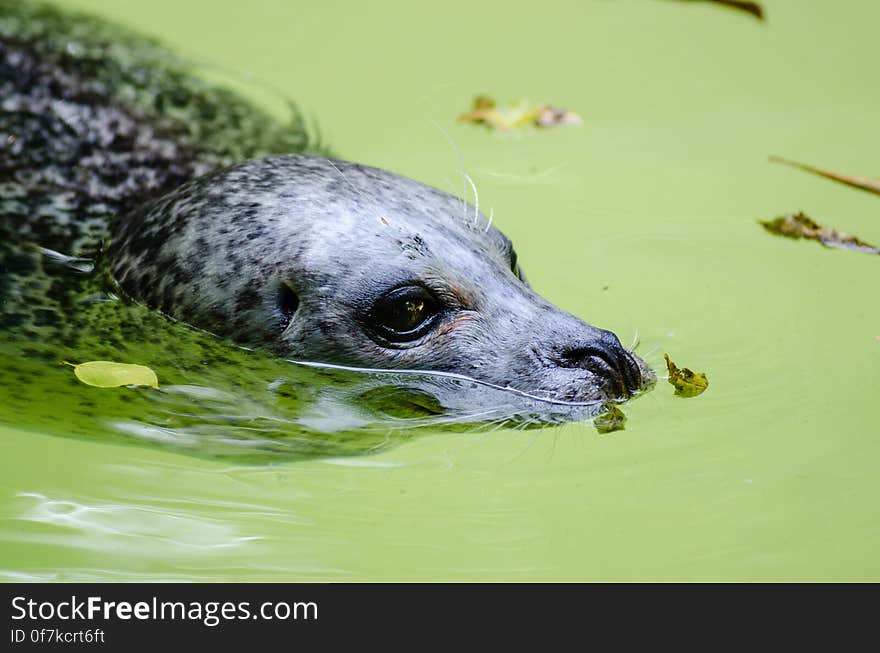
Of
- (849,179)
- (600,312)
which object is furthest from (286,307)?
(849,179)

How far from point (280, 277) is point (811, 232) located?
2.68 meters

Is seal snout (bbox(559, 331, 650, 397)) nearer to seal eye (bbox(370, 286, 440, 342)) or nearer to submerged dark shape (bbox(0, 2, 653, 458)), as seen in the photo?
submerged dark shape (bbox(0, 2, 653, 458))

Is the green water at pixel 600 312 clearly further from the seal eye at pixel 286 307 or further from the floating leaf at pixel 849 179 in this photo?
the seal eye at pixel 286 307

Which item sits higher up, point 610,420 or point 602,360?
point 602,360

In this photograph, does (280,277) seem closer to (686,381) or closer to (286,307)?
(286,307)

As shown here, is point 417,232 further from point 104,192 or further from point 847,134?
point 847,134

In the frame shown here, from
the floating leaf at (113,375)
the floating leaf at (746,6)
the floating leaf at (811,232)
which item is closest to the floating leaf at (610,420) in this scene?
the floating leaf at (113,375)

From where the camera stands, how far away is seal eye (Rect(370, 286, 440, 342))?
12.8ft

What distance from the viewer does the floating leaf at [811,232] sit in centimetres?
527

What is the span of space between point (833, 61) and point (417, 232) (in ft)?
13.4

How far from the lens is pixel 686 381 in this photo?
164 inches

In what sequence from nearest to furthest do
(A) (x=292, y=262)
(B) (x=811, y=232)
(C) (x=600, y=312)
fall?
(A) (x=292, y=262)
(C) (x=600, y=312)
(B) (x=811, y=232)

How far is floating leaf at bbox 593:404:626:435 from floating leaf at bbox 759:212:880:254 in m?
1.94
